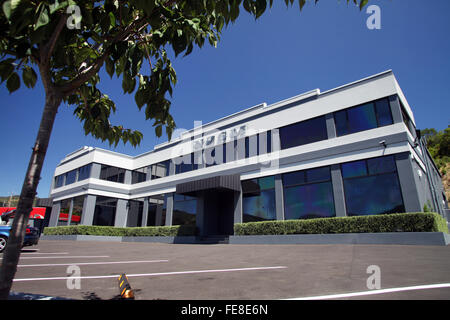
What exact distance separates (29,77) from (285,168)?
53.4 feet

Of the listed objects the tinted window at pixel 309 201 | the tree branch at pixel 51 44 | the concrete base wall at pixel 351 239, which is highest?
the tinted window at pixel 309 201

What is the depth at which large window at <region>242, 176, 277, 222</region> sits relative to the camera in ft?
57.5

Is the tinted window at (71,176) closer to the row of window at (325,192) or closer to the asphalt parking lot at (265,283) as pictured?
the row of window at (325,192)

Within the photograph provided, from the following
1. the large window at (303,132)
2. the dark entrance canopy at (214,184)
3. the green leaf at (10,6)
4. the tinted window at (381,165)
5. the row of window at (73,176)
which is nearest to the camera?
the green leaf at (10,6)

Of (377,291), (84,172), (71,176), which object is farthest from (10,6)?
(71,176)

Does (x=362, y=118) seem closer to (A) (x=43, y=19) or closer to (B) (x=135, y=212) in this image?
(A) (x=43, y=19)

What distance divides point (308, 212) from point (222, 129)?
10.1m

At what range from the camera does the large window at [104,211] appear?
2650cm

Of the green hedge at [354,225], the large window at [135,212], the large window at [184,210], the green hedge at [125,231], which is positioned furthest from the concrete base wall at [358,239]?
the large window at [135,212]

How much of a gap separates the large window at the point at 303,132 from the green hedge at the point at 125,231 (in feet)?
33.3

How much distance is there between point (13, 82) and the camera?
6.78ft

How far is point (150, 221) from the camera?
86.1 feet

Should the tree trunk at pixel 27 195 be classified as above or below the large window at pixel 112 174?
below
